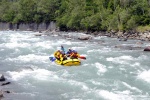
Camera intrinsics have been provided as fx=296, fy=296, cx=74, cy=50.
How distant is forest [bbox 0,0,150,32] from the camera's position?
47625mm

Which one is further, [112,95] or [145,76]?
[145,76]

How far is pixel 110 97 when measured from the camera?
15.1m

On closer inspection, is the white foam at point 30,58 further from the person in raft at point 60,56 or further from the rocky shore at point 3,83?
the rocky shore at point 3,83

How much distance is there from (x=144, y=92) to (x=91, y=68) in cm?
627

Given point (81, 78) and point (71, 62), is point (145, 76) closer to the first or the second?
point (81, 78)

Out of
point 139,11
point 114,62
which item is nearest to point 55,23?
point 139,11

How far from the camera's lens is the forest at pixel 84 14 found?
47.6 meters

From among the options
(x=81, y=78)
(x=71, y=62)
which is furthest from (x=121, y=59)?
(x=81, y=78)

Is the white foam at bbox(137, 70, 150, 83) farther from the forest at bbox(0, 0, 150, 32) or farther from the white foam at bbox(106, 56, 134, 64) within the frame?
the forest at bbox(0, 0, 150, 32)

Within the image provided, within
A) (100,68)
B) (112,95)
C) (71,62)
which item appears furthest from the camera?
(71,62)

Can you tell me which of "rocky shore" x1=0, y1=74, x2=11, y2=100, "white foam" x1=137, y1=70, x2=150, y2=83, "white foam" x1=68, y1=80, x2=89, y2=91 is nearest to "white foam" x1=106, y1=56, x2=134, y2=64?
"white foam" x1=137, y1=70, x2=150, y2=83

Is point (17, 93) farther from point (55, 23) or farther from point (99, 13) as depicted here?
point (55, 23)

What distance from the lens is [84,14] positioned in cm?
5906

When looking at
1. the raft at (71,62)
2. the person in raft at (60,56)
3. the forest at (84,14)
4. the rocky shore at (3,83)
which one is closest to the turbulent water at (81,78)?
the rocky shore at (3,83)
